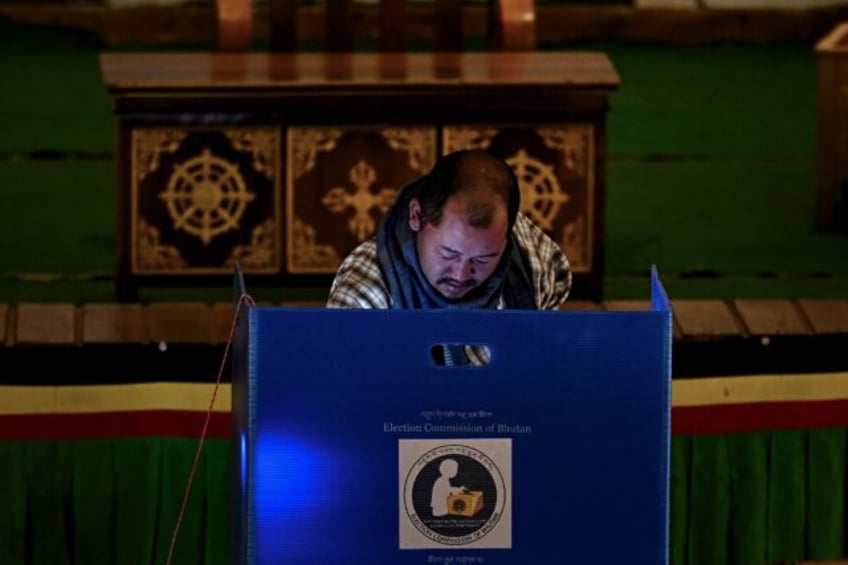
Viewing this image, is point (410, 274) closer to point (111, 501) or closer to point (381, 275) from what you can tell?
point (381, 275)

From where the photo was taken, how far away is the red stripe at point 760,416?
4.52 m

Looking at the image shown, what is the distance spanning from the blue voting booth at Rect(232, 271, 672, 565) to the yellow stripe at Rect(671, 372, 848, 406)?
1.93 metres

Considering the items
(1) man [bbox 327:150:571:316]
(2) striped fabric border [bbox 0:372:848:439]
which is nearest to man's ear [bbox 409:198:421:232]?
(1) man [bbox 327:150:571:316]

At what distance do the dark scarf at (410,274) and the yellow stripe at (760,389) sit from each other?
137 centimetres

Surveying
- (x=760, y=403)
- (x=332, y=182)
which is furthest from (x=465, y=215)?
(x=332, y=182)

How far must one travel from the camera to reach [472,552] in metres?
2.59

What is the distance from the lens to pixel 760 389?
456cm

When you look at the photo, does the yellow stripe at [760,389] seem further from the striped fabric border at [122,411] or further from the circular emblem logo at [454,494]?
the circular emblem logo at [454,494]

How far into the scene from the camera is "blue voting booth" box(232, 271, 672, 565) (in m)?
2.55

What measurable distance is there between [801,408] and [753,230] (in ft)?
7.31

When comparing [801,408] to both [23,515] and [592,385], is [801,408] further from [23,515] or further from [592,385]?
[592,385]

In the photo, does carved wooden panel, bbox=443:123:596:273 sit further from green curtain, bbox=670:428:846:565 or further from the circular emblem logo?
the circular emblem logo

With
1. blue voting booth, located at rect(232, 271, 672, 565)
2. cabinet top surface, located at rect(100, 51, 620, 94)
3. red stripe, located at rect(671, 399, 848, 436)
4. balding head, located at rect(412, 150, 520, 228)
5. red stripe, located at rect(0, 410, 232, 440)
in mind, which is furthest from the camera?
cabinet top surface, located at rect(100, 51, 620, 94)

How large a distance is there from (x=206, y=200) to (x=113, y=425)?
3.82 feet
